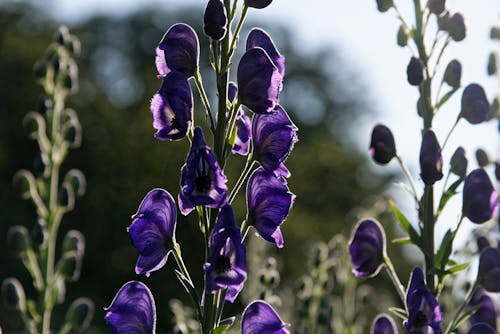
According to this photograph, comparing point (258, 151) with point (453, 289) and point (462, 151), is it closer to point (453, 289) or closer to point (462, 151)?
point (462, 151)

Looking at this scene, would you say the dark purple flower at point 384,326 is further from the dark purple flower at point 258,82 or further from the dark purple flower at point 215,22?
the dark purple flower at point 215,22

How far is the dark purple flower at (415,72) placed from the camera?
8.80ft

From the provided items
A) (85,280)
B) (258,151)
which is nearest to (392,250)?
(85,280)

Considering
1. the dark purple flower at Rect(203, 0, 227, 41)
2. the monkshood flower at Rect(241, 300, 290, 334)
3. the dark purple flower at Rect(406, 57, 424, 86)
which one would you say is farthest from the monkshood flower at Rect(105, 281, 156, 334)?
the dark purple flower at Rect(406, 57, 424, 86)

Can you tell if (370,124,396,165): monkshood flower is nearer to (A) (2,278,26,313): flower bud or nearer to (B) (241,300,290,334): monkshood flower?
(B) (241,300,290,334): monkshood flower

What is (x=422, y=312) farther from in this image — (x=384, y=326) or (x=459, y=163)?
(x=459, y=163)

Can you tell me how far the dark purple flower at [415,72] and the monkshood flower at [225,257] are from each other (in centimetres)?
90

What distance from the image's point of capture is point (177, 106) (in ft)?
7.16

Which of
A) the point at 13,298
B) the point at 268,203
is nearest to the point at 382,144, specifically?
the point at 268,203

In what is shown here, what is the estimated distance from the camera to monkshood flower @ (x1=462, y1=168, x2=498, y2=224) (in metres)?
2.75

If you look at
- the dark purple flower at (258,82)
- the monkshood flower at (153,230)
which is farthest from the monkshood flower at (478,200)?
the monkshood flower at (153,230)

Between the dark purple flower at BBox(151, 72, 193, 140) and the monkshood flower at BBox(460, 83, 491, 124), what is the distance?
111 centimetres

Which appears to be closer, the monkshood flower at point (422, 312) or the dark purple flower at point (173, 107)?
the dark purple flower at point (173, 107)

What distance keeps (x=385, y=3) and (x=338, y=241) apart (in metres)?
1.09
